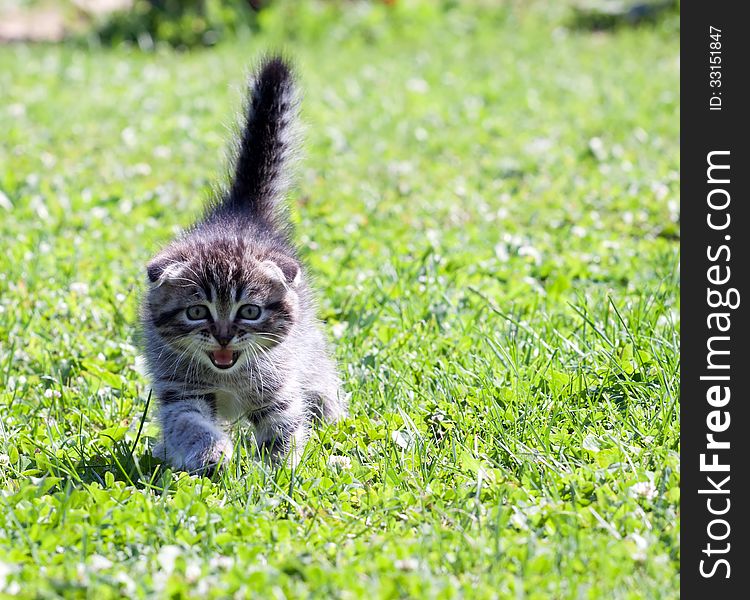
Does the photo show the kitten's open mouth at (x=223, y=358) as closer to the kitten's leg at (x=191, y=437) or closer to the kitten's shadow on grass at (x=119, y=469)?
the kitten's leg at (x=191, y=437)

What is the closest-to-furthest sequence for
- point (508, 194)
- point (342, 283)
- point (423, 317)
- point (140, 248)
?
point (423, 317), point (342, 283), point (140, 248), point (508, 194)

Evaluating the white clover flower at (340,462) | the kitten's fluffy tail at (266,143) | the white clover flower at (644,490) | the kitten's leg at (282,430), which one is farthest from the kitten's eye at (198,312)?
the white clover flower at (644,490)

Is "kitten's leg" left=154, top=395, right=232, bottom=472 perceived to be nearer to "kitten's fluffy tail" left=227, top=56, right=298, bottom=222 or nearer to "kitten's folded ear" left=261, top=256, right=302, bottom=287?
"kitten's folded ear" left=261, top=256, right=302, bottom=287

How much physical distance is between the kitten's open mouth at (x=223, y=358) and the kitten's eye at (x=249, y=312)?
130 millimetres

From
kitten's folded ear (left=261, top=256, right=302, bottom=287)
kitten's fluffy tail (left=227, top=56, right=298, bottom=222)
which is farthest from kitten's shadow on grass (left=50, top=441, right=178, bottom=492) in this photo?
kitten's fluffy tail (left=227, top=56, right=298, bottom=222)

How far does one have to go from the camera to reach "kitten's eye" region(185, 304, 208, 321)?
139 inches

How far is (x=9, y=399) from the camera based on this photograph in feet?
13.0

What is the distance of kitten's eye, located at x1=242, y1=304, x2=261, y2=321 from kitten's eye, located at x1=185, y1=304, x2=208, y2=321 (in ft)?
0.39

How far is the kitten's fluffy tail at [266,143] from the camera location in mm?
4203

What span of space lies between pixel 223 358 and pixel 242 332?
A: 0.39 feet
